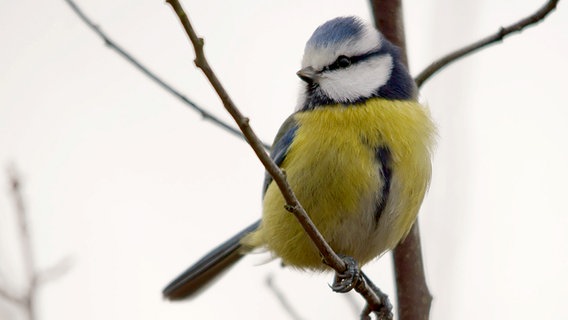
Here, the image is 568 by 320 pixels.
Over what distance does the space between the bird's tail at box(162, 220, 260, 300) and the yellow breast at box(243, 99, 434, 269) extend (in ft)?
3.16

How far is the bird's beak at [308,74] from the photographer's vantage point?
2922 mm

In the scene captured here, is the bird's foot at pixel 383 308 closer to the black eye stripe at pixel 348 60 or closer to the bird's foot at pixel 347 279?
the bird's foot at pixel 347 279

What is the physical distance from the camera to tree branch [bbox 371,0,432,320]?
2785 millimetres

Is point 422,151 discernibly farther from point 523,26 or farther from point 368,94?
point 523,26

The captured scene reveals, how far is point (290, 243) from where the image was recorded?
2945mm

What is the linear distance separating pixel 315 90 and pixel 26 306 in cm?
150

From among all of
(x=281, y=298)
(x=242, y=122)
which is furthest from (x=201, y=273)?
(x=242, y=122)

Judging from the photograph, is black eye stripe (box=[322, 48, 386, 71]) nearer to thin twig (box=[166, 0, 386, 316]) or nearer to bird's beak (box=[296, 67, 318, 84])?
bird's beak (box=[296, 67, 318, 84])

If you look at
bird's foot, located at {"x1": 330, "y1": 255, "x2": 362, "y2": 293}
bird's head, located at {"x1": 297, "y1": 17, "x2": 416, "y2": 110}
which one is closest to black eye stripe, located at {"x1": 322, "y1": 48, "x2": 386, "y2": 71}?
bird's head, located at {"x1": 297, "y1": 17, "x2": 416, "y2": 110}

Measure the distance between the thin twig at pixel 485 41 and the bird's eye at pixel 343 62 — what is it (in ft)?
0.88

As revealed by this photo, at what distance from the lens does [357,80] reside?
10.00ft

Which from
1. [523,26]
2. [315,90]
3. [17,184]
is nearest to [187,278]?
[315,90]

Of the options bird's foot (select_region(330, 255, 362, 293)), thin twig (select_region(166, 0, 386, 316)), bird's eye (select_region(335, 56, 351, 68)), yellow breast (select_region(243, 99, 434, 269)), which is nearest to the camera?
thin twig (select_region(166, 0, 386, 316))

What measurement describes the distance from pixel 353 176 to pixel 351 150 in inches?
3.9
